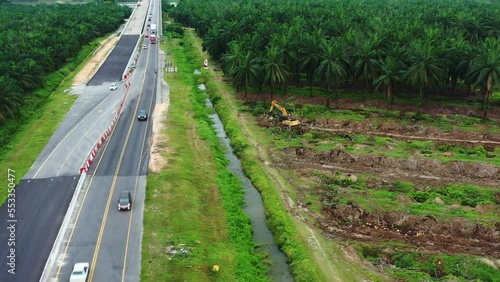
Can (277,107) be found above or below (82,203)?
above

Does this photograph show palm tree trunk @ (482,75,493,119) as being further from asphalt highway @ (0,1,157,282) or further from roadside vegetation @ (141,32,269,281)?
asphalt highway @ (0,1,157,282)

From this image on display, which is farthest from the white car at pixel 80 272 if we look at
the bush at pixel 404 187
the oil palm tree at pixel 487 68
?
the oil palm tree at pixel 487 68

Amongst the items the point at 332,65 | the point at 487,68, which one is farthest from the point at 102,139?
the point at 487,68

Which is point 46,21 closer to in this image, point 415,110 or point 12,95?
point 12,95

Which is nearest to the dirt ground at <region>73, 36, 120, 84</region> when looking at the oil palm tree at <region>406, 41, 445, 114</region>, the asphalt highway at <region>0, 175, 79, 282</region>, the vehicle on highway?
the vehicle on highway

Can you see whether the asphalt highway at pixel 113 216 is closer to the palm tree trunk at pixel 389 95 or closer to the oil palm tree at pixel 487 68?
the palm tree trunk at pixel 389 95

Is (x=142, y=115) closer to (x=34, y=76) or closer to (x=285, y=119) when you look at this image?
(x=285, y=119)
